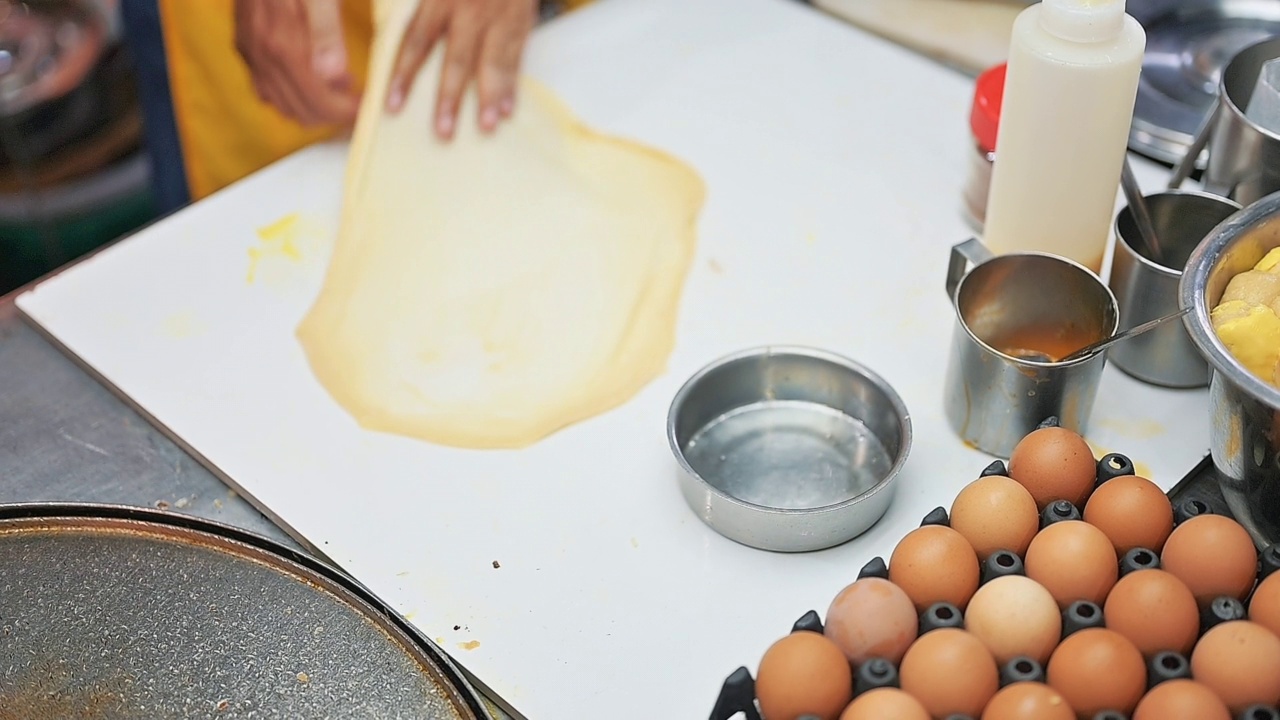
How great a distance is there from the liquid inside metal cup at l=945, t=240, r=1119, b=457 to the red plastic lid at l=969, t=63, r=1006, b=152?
0.22 metres

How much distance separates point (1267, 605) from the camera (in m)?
0.80

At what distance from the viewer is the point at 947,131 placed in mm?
1545

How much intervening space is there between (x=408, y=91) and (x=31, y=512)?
734mm

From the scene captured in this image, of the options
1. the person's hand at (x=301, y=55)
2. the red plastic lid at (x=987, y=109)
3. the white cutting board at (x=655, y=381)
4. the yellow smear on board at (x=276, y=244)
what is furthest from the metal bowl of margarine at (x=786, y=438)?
the person's hand at (x=301, y=55)

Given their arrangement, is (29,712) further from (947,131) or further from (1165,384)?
(947,131)

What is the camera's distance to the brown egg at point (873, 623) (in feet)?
2.66

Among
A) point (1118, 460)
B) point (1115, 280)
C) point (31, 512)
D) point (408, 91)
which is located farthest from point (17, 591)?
point (1115, 280)

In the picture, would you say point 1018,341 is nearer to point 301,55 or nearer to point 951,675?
point 951,675

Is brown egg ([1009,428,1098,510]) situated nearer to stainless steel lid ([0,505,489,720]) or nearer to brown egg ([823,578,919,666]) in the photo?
brown egg ([823,578,919,666])

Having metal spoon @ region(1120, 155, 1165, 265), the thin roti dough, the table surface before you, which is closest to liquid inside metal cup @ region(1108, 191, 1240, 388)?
metal spoon @ region(1120, 155, 1165, 265)

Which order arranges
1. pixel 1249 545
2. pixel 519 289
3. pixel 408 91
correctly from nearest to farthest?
pixel 1249 545 < pixel 519 289 < pixel 408 91

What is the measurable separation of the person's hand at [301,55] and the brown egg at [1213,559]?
3.77 feet

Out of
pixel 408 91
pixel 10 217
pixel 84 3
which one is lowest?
pixel 10 217

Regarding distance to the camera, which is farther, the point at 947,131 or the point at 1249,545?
Answer: the point at 947,131
